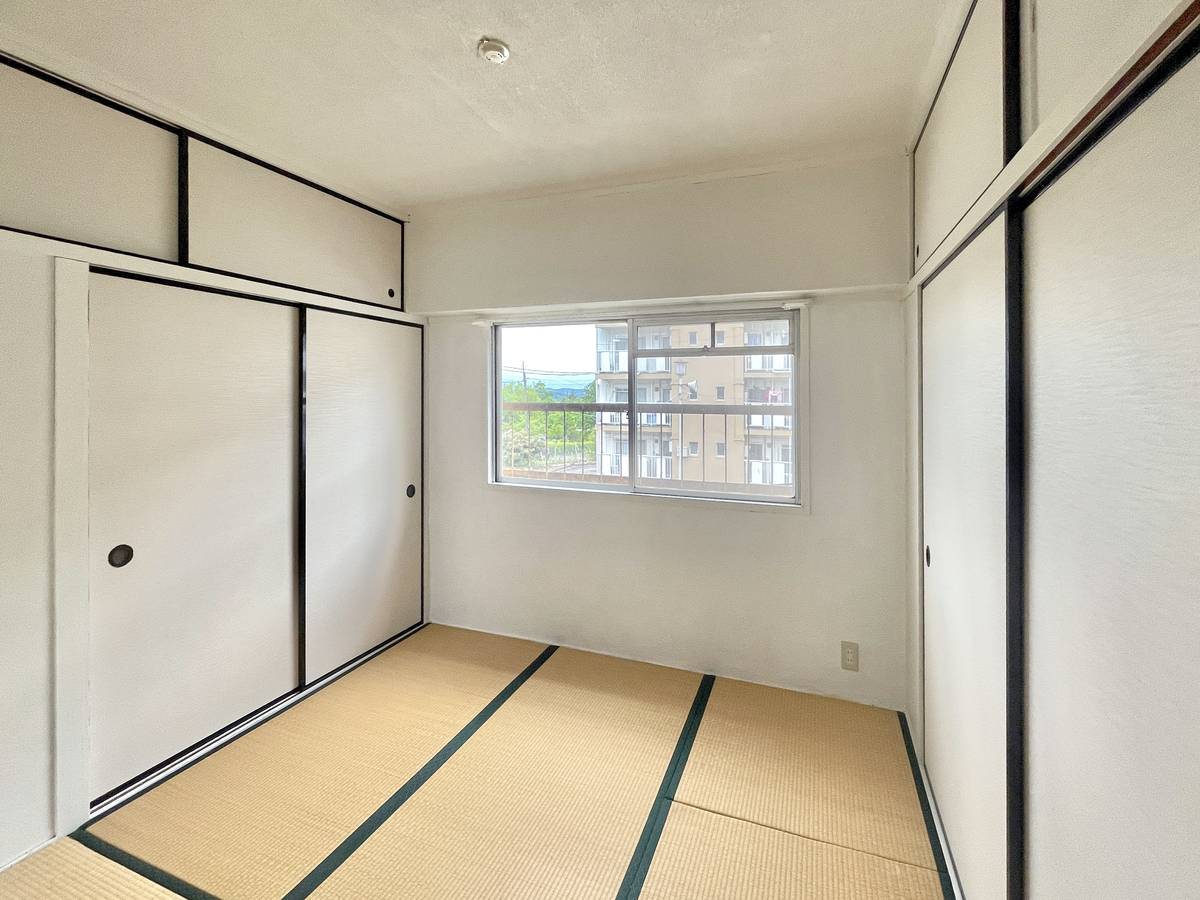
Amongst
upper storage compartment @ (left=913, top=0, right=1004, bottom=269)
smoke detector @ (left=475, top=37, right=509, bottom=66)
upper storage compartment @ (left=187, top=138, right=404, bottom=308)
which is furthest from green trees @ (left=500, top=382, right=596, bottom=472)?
upper storage compartment @ (left=913, top=0, right=1004, bottom=269)

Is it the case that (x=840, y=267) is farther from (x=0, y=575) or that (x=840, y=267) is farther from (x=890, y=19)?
(x=0, y=575)

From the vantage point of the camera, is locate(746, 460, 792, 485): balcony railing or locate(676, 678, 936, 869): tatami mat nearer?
locate(676, 678, 936, 869): tatami mat

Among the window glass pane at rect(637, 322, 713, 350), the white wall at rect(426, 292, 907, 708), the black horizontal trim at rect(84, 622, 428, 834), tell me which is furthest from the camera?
the window glass pane at rect(637, 322, 713, 350)

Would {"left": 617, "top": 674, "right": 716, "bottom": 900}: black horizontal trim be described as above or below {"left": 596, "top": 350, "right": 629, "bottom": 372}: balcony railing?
below

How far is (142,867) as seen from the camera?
171cm

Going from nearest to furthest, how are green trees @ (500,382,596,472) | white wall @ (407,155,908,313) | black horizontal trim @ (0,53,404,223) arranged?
black horizontal trim @ (0,53,404,223) → white wall @ (407,155,908,313) → green trees @ (500,382,596,472)

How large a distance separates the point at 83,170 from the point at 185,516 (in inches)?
50.7

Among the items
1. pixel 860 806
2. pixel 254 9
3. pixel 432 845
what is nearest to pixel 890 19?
pixel 254 9

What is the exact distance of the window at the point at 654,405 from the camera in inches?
111

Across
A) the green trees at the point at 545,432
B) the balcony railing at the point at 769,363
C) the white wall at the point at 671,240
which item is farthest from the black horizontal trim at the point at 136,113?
the balcony railing at the point at 769,363

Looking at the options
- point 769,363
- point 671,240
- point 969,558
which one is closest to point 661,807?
point 969,558

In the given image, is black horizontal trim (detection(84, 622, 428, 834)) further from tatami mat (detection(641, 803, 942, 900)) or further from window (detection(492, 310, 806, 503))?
tatami mat (detection(641, 803, 942, 900))

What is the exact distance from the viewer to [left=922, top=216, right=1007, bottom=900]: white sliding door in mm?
1301

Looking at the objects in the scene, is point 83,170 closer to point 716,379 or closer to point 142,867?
point 142,867
